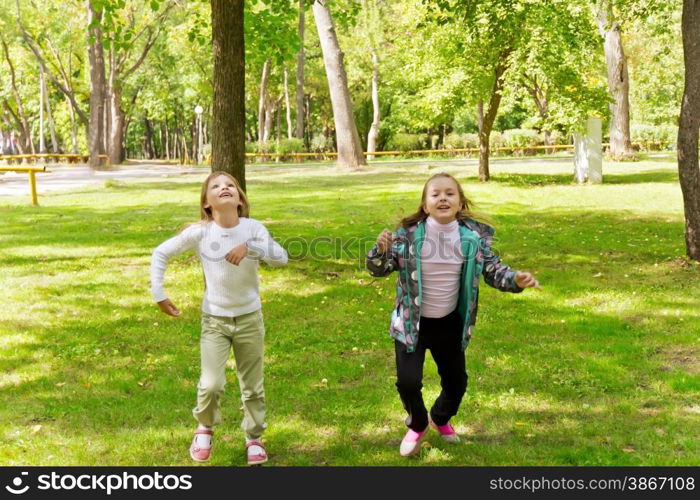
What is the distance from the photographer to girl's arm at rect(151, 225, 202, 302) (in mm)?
4711

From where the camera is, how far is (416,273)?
15.6 feet

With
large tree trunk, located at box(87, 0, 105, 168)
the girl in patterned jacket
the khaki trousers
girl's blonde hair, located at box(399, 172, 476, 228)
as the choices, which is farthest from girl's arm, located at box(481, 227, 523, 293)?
large tree trunk, located at box(87, 0, 105, 168)

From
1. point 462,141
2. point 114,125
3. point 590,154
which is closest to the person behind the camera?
point 590,154

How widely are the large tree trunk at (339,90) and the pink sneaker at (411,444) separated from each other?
21.0 metres

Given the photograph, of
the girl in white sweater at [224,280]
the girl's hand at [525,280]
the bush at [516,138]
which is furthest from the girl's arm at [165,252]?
the bush at [516,138]

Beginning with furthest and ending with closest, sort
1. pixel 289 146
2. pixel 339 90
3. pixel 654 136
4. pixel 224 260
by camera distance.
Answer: pixel 654 136 → pixel 289 146 → pixel 339 90 → pixel 224 260

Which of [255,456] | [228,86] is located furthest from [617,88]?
[255,456]

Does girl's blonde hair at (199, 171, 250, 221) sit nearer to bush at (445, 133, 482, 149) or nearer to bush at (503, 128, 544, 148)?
bush at (503, 128, 544, 148)

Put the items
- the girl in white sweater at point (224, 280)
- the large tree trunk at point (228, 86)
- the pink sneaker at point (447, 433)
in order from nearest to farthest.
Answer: the girl in white sweater at point (224, 280)
the pink sneaker at point (447, 433)
the large tree trunk at point (228, 86)

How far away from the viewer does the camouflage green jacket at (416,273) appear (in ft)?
15.5

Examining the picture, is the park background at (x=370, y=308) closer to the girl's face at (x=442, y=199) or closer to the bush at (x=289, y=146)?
the girl's face at (x=442, y=199)

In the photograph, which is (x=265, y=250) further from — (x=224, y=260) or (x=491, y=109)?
(x=491, y=109)

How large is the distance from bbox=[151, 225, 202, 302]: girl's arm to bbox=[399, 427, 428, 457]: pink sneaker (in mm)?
1833

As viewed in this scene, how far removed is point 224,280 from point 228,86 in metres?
6.15
